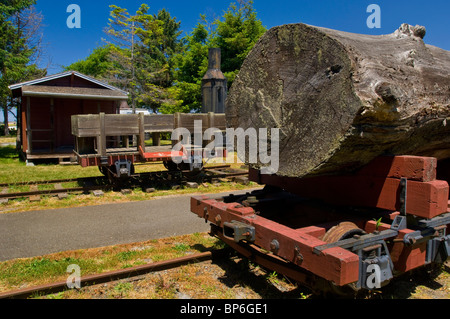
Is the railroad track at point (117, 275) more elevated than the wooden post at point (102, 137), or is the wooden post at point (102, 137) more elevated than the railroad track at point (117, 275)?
the wooden post at point (102, 137)

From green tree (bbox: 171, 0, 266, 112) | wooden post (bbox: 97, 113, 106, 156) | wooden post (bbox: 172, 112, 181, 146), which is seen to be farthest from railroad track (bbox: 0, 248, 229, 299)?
green tree (bbox: 171, 0, 266, 112)

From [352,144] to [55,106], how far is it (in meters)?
16.3

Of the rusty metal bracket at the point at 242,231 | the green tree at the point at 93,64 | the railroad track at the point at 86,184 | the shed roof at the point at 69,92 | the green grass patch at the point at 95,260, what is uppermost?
the green tree at the point at 93,64

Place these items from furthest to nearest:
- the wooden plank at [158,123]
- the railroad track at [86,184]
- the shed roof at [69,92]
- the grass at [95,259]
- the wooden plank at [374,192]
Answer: the shed roof at [69,92], the wooden plank at [158,123], the railroad track at [86,184], the grass at [95,259], the wooden plank at [374,192]

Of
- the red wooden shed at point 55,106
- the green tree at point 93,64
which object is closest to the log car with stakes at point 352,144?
the red wooden shed at point 55,106

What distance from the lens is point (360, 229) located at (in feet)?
9.98

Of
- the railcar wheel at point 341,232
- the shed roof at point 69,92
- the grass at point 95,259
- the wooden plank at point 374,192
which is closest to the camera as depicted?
the wooden plank at point 374,192

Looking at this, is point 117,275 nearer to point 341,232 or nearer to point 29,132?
point 341,232

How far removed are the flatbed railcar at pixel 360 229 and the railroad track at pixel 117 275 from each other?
2.40 ft

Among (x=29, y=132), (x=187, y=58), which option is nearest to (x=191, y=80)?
(x=187, y=58)

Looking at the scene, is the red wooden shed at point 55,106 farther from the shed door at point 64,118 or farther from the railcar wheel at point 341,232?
the railcar wheel at point 341,232

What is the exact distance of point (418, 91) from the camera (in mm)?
2932

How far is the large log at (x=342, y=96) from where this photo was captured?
254cm

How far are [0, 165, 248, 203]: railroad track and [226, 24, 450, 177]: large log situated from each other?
20.2ft
